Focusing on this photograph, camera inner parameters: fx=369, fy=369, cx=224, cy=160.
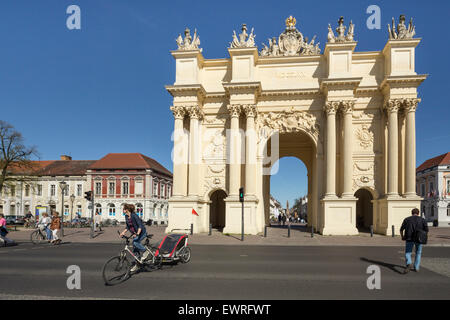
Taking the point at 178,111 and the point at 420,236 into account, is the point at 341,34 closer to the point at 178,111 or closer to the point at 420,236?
the point at 178,111

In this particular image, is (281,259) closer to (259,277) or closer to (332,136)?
(259,277)

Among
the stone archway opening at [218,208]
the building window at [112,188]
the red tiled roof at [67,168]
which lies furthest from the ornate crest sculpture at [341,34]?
the red tiled roof at [67,168]

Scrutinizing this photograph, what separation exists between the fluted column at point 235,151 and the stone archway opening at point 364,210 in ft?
38.8

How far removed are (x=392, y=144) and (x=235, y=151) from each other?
35.0 ft

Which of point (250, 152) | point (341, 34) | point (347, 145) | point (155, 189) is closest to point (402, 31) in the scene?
point (341, 34)

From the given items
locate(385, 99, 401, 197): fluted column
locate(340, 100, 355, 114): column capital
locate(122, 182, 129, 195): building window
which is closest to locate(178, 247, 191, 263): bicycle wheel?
locate(340, 100, 355, 114): column capital

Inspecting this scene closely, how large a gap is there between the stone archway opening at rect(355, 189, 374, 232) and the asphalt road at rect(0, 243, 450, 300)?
1928 cm

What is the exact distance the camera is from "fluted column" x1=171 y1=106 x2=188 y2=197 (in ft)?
87.4

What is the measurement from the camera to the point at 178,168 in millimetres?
26859

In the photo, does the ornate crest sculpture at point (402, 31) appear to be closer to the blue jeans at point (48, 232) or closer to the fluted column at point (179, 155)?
the fluted column at point (179, 155)

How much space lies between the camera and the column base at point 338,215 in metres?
24.0

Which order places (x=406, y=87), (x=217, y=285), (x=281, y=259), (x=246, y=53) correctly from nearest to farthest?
(x=217, y=285) → (x=281, y=259) → (x=406, y=87) → (x=246, y=53)
